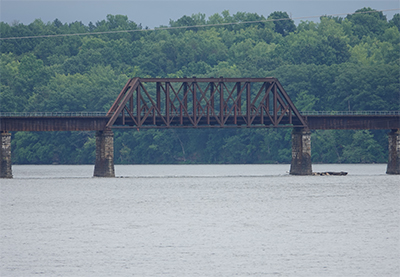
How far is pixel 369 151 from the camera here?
16188cm

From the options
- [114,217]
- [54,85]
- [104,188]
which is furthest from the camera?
[54,85]

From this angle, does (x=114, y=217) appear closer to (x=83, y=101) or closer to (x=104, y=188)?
(x=104, y=188)

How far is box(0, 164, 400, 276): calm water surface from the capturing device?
127ft

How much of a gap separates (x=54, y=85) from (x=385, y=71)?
76074mm

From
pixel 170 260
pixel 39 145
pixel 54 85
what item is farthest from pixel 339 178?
pixel 54 85

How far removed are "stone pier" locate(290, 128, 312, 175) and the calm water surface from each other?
759 inches

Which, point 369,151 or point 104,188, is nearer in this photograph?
point 104,188

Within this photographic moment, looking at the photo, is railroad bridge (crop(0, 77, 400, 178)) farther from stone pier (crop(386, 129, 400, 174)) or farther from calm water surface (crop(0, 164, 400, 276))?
calm water surface (crop(0, 164, 400, 276))

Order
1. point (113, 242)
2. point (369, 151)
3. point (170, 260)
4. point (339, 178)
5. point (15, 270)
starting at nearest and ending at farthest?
point (15, 270), point (170, 260), point (113, 242), point (339, 178), point (369, 151)

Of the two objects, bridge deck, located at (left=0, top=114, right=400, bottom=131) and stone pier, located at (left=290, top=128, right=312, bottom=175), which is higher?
bridge deck, located at (left=0, top=114, right=400, bottom=131)

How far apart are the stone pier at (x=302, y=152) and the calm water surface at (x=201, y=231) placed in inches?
759

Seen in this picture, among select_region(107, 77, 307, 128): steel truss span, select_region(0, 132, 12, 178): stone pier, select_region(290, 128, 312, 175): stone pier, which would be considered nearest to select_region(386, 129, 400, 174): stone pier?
select_region(290, 128, 312, 175): stone pier

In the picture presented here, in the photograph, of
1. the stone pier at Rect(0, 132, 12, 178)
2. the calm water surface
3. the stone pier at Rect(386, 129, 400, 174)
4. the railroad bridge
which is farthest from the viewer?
the stone pier at Rect(386, 129, 400, 174)

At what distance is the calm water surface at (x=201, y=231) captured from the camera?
38.8 meters
